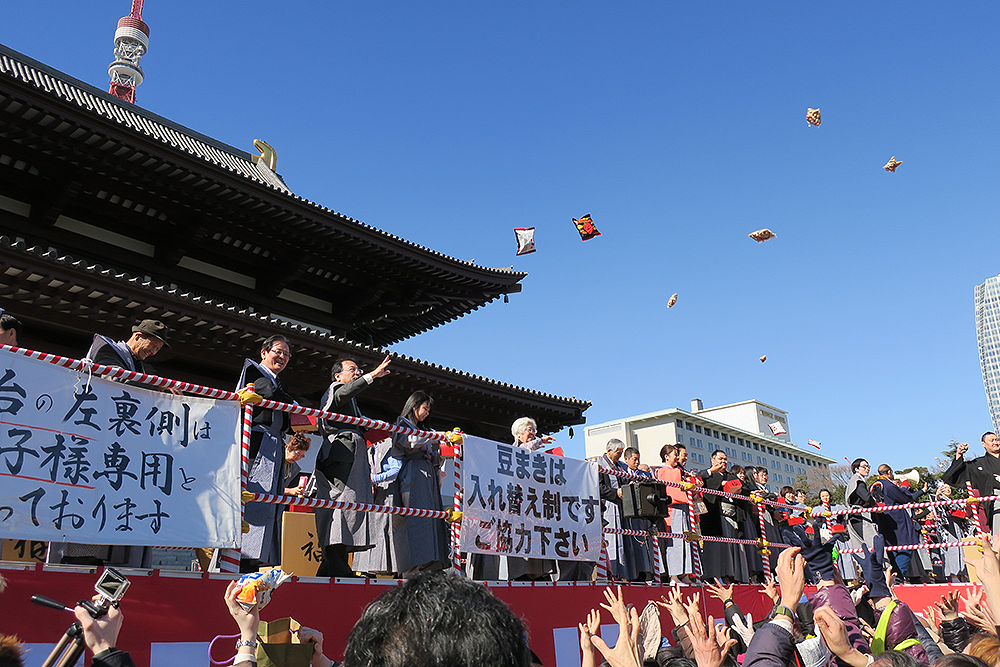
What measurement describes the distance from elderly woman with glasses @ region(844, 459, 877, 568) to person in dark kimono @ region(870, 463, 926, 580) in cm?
11

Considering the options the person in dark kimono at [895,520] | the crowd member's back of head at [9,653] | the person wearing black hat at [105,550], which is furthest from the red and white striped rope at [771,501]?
the crowd member's back of head at [9,653]

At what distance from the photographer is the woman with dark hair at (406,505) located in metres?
5.37

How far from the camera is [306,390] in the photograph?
10094mm

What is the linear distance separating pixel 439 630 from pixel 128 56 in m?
19.1

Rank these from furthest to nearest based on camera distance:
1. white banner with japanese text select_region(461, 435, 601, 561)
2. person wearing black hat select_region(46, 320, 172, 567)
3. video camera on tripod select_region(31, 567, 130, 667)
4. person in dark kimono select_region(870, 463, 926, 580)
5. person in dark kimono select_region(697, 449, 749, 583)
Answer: person in dark kimono select_region(870, 463, 926, 580)
person in dark kimono select_region(697, 449, 749, 583)
white banner with japanese text select_region(461, 435, 601, 561)
person wearing black hat select_region(46, 320, 172, 567)
video camera on tripod select_region(31, 567, 130, 667)

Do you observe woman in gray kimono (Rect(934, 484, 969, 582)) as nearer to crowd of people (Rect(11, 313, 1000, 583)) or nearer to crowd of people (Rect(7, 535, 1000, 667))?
crowd of people (Rect(11, 313, 1000, 583))

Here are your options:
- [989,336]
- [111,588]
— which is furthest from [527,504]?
[989,336]

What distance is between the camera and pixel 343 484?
529cm

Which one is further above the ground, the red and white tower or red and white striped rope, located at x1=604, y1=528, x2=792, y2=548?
the red and white tower

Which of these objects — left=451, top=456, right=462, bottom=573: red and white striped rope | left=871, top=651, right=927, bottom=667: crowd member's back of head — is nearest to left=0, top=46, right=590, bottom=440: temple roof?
left=451, top=456, right=462, bottom=573: red and white striped rope

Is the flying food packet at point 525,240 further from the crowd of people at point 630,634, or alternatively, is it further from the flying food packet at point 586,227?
the crowd of people at point 630,634

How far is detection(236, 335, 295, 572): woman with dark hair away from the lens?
180 inches

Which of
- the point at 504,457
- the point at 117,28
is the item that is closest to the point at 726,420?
the point at 117,28

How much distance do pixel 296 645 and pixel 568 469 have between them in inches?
158
